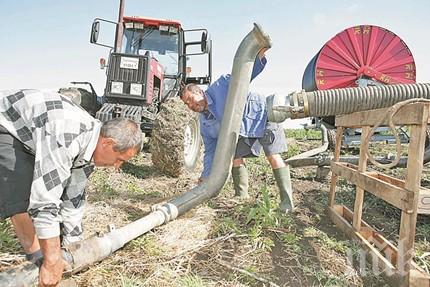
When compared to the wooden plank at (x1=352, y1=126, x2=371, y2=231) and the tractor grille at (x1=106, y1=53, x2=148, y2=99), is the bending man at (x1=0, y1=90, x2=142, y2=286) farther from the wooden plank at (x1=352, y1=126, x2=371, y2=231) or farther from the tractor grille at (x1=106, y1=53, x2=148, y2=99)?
the tractor grille at (x1=106, y1=53, x2=148, y2=99)

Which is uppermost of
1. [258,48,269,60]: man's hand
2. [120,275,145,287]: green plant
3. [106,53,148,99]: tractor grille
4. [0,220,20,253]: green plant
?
[106,53,148,99]: tractor grille

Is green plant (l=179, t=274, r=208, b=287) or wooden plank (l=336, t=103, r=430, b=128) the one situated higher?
wooden plank (l=336, t=103, r=430, b=128)

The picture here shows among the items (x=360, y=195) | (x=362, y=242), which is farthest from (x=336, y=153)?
(x=362, y=242)

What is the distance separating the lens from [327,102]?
10.2 ft

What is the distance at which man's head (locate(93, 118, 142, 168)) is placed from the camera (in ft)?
6.83

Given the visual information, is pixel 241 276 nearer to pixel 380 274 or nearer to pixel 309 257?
pixel 309 257

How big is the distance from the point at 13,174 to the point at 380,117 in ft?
8.18

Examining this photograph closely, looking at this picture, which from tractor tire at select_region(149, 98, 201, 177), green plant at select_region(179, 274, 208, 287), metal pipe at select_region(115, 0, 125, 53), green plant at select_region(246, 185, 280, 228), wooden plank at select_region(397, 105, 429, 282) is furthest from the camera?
metal pipe at select_region(115, 0, 125, 53)

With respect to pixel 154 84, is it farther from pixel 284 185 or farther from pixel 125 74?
pixel 284 185

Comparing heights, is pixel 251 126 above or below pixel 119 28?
below

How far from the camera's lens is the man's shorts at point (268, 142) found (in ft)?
13.1

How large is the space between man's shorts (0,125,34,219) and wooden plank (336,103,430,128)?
236 centimetres

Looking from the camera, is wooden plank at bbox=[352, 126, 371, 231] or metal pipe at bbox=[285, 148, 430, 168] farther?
metal pipe at bbox=[285, 148, 430, 168]

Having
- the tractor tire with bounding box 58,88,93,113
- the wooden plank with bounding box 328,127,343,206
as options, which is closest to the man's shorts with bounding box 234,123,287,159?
the wooden plank with bounding box 328,127,343,206
